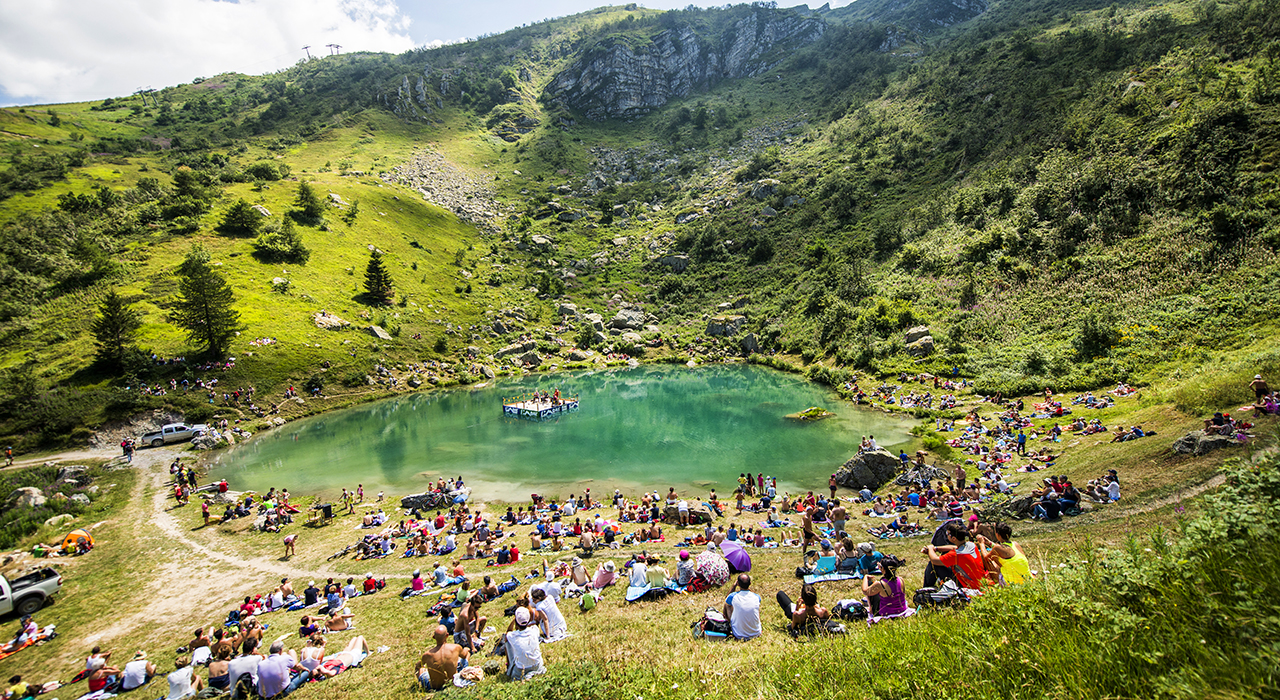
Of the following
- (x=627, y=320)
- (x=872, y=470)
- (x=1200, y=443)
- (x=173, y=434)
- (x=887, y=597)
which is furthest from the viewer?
(x=627, y=320)

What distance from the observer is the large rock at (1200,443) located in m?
14.0

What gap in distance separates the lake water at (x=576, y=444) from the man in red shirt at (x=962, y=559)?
52.4 feet

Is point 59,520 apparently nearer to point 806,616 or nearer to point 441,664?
point 441,664

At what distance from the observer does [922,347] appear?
4603 cm

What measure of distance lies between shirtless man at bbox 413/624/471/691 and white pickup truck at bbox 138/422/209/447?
142ft

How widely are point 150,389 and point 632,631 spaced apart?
176 feet

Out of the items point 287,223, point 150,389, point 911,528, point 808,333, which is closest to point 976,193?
point 808,333

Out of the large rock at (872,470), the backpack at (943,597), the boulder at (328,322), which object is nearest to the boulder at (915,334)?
the large rock at (872,470)

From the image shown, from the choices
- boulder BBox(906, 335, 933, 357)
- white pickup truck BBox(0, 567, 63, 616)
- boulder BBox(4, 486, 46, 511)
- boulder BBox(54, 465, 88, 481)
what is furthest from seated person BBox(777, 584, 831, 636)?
boulder BBox(906, 335, 933, 357)

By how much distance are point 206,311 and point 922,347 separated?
239 ft

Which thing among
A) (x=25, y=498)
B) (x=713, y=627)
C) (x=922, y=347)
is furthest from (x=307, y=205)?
(x=713, y=627)

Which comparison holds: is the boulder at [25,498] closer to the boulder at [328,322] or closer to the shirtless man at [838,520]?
the boulder at [328,322]

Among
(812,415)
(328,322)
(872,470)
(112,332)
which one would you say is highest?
(112,332)

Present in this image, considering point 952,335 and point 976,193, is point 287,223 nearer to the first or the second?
point 952,335
